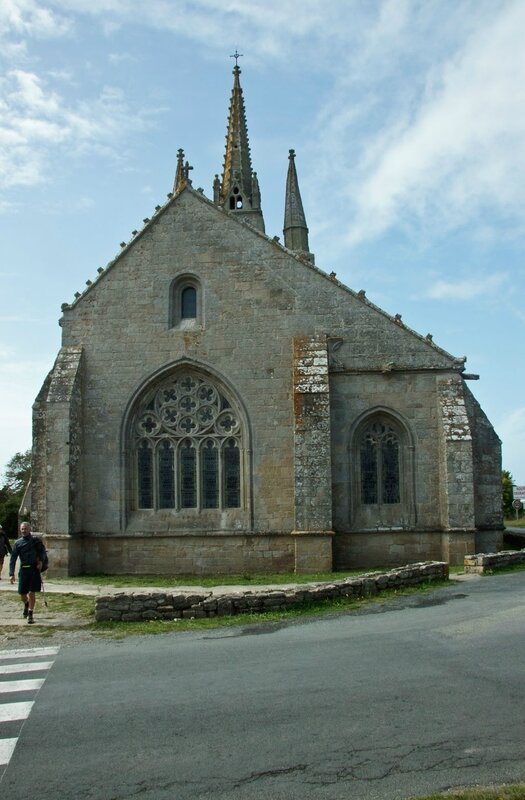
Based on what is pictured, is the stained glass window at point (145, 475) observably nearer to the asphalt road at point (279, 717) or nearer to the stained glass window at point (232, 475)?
the stained glass window at point (232, 475)

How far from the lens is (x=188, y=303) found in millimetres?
19453

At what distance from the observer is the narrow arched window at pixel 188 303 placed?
1939 cm

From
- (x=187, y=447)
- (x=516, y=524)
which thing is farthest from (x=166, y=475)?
(x=516, y=524)

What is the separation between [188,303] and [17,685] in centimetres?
1315

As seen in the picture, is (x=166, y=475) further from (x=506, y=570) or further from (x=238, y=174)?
(x=238, y=174)


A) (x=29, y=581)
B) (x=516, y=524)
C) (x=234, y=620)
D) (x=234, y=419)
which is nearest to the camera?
(x=234, y=620)

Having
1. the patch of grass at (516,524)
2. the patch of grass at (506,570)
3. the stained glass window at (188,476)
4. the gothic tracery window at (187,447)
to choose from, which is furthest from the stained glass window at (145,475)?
the patch of grass at (516,524)

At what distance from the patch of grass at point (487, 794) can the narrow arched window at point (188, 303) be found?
15.6 metres

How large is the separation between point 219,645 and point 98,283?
12.5 metres

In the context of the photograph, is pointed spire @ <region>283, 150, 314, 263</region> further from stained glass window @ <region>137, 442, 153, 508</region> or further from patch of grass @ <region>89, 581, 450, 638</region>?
patch of grass @ <region>89, 581, 450, 638</region>

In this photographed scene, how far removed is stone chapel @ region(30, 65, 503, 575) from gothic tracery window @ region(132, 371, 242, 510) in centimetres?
4

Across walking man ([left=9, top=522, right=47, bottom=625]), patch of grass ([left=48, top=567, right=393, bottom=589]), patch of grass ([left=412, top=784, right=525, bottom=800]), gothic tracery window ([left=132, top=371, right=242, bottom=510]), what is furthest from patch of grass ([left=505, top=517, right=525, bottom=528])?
patch of grass ([left=412, top=784, right=525, bottom=800])

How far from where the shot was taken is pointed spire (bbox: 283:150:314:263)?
33.8m

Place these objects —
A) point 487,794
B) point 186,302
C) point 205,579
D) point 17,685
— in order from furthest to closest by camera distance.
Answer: point 186,302, point 205,579, point 17,685, point 487,794
